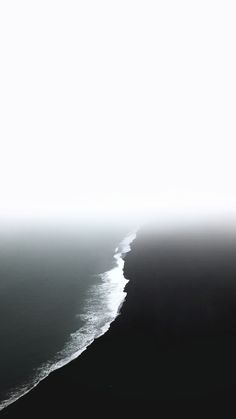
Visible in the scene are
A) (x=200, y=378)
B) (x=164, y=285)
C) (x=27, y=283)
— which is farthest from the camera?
(x=27, y=283)

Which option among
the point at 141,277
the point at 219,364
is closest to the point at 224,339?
the point at 219,364

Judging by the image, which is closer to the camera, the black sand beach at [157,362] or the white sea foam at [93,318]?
the black sand beach at [157,362]

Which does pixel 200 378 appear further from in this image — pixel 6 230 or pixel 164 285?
pixel 6 230

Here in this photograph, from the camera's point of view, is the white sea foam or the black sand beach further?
the white sea foam

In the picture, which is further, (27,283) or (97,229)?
(97,229)
